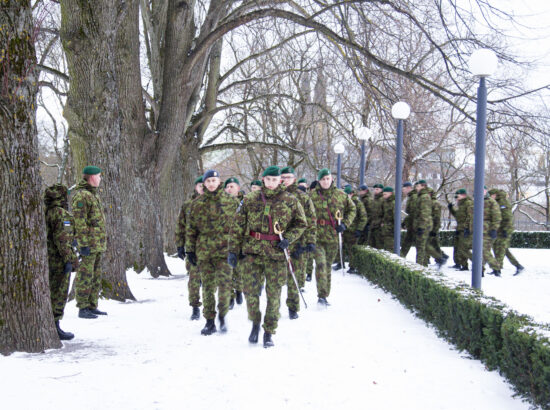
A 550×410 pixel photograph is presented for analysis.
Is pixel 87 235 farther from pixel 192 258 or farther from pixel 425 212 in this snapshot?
pixel 425 212

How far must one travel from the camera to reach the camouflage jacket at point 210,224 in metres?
6.53

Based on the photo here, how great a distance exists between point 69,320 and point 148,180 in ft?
16.1

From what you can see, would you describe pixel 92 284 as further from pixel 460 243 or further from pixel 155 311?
pixel 460 243

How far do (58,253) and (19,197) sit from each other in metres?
1.21

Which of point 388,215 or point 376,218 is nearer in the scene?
point 388,215


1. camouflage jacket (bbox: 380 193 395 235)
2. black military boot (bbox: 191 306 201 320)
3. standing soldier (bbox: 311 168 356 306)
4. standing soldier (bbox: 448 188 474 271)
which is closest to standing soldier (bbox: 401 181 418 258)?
camouflage jacket (bbox: 380 193 395 235)

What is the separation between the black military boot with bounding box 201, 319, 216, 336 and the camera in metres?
6.41

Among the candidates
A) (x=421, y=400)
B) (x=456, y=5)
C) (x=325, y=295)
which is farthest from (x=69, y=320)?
(x=456, y=5)

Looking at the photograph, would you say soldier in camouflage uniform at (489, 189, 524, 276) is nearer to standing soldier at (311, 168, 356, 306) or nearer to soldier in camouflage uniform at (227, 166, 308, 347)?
standing soldier at (311, 168, 356, 306)

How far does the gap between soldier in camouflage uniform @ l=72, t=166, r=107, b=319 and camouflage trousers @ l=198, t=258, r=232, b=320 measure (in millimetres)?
1576

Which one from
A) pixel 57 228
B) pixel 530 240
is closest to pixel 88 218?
pixel 57 228

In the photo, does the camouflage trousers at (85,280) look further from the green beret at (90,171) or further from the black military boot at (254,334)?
the black military boot at (254,334)

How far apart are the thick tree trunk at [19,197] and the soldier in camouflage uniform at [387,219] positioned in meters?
9.17

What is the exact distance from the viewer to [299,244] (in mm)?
6672
